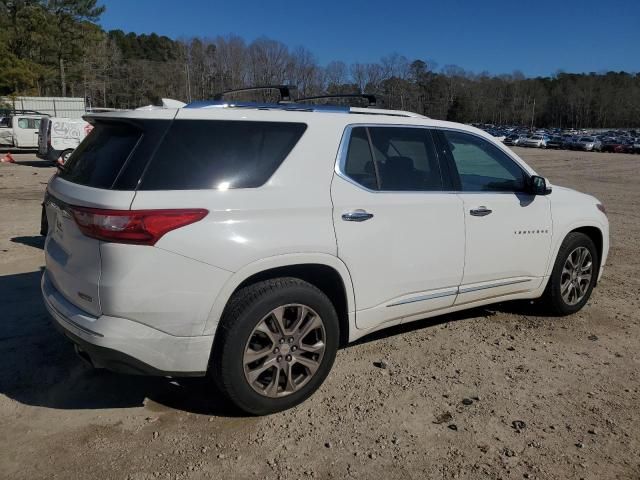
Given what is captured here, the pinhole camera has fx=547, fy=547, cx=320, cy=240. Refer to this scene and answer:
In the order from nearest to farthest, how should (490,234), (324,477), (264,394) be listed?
1. (324,477)
2. (264,394)
3. (490,234)

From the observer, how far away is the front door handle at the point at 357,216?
11.0 feet

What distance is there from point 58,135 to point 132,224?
61.2 ft

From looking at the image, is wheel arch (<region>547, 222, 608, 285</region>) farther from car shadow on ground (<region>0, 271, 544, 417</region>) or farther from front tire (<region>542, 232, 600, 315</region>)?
car shadow on ground (<region>0, 271, 544, 417</region>)

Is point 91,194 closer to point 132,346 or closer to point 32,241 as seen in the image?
point 132,346

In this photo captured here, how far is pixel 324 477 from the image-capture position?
2773 mm

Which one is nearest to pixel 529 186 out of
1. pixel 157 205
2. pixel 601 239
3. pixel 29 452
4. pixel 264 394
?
pixel 601 239

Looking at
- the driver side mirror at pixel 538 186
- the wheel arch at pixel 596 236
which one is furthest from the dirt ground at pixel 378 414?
the driver side mirror at pixel 538 186

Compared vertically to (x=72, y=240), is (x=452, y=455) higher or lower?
lower

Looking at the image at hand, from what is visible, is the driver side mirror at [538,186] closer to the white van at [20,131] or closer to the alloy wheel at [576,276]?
the alloy wheel at [576,276]

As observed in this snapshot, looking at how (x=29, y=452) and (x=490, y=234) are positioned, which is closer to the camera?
(x=29, y=452)

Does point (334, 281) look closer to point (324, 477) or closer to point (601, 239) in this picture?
point (324, 477)

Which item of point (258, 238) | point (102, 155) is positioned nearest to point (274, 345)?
point (258, 238)

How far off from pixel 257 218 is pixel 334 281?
2.32ft

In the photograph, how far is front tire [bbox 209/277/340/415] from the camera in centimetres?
303
